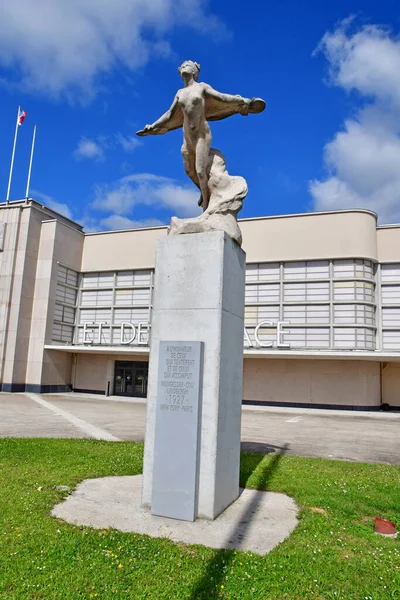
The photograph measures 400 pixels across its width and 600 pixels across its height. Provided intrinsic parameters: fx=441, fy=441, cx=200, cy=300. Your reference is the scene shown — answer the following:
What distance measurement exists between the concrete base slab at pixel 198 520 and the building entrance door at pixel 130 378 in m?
22.7

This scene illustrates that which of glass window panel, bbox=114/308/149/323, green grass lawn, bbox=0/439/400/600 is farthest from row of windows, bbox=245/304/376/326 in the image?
green grass lawn, bbox=0/439/400/600

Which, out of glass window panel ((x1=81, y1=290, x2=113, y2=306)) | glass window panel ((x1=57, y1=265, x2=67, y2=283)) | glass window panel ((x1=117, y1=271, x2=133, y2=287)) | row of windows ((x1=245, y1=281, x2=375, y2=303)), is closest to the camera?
row of windows ((x1=245, y1=281, x2=375, y2=303))

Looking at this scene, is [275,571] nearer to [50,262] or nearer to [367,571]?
[367,571]

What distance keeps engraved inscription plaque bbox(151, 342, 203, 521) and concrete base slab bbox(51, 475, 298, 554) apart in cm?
22

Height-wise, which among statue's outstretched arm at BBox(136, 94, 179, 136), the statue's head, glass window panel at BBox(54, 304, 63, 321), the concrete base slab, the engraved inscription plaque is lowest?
the concrete base slab

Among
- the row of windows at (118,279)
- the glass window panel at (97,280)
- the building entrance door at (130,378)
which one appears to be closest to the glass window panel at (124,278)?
the row of windows at (118,279)

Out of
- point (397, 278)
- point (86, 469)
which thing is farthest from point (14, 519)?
point (397, 278)

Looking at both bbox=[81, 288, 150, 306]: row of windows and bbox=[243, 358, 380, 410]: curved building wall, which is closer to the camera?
bbox=[243, 358, 380, 410]: curved building wall

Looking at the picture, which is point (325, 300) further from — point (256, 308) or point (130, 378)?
point (130, 378)

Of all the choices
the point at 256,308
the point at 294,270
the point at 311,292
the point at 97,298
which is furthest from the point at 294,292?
the point at 97,298

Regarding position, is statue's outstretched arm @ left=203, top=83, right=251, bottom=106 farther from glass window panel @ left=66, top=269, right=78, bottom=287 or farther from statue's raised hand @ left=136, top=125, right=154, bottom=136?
glass window panel @ left=66, top=269, right=78, bottom=287

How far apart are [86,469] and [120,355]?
869 inches

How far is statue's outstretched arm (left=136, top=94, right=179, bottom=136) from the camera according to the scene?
6.84 meters

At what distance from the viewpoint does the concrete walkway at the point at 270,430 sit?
10969 mm
